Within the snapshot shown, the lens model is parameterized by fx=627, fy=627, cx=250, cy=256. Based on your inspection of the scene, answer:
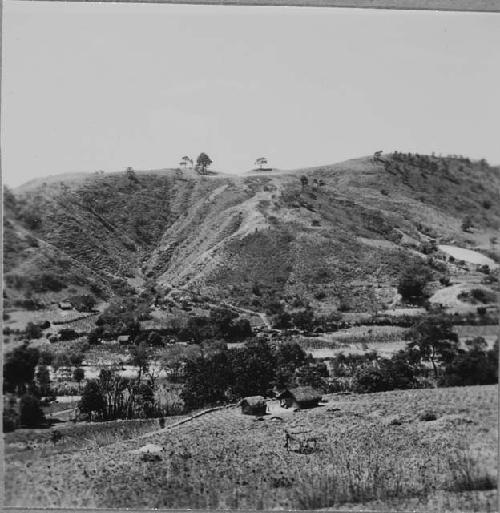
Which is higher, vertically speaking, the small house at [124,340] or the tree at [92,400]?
the small house at [124,340]

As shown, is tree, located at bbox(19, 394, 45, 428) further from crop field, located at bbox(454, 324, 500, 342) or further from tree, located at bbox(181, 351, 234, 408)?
crop field, located at bbox(454, 324, 500, 342)

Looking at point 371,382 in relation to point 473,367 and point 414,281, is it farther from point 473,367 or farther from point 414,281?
point 414,281

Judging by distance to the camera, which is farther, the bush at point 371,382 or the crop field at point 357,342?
the crop field at point 357,342

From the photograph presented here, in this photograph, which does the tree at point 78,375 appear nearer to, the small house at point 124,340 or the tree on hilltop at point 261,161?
the small house at point 124,340

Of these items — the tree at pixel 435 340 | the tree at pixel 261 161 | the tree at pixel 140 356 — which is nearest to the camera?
the tree at pixel 435 340

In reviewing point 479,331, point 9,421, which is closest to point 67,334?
point 9,421

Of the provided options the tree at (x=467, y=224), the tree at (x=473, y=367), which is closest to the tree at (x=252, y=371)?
the tree at (x=473, y=367)
